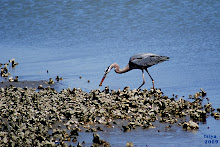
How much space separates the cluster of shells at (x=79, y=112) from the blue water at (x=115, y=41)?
0.54m

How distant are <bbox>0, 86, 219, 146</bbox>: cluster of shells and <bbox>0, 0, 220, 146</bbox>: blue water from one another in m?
0.54

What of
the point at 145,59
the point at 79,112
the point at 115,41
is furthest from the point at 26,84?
the point at 115,41

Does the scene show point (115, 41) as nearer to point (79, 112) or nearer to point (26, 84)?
point (26, 84)

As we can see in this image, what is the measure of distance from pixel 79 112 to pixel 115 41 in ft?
33.0

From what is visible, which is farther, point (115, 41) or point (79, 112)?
point (115, 41)

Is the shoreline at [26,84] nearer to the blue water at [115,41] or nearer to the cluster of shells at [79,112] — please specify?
the blue water at [115,41]

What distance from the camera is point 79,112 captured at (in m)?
9.98

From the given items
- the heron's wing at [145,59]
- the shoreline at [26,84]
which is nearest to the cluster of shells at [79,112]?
the shoreline at [26,84]

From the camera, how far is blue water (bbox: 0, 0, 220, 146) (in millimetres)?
13772

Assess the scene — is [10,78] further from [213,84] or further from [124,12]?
[124,12]

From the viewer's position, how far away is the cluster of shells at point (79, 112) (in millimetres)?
8781

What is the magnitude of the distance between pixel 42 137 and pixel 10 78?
585 cm

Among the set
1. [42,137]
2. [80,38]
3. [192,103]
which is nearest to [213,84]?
[192,103]

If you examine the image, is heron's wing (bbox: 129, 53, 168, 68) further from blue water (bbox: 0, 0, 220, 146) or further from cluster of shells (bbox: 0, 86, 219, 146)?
cluster of shells (bbox: 0, 86, 219, 146)
